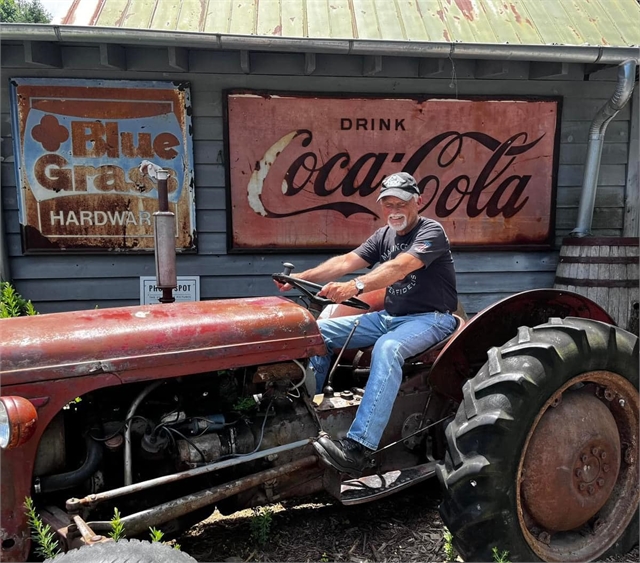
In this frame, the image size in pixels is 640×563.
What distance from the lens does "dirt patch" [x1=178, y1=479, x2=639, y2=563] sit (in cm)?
230

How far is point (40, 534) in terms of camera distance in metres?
1.68

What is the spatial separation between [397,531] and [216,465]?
39.0 inches

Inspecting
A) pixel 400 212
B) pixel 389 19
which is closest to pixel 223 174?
pixel 389 19

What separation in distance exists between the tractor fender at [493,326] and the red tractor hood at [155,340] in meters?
0.61

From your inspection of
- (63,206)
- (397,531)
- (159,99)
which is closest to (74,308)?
(63,206)

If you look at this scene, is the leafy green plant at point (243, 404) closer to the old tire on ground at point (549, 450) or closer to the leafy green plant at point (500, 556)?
the old tire on ground at point (549, 450)

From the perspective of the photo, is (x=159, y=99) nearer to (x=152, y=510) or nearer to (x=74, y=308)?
(x=74, y=308)

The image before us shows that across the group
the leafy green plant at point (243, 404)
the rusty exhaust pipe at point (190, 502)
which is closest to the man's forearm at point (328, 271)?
the leafy green plant at point (243, 404)

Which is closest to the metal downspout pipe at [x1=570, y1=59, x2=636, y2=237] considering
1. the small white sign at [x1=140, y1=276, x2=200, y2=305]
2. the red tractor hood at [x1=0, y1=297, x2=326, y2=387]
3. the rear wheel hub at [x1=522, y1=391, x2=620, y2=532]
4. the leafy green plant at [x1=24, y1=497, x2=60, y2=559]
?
the rear wheel hub at [x1=522, y1=391, x2=620, y2=532]

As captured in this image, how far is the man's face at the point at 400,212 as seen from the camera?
8.96 ft

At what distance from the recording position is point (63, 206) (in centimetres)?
438

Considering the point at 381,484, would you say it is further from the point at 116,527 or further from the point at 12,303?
the point at 12,303

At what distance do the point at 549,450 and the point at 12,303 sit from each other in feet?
12.0

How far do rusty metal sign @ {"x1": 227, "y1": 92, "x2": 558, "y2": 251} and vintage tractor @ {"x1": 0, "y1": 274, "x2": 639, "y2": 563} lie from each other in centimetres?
231
